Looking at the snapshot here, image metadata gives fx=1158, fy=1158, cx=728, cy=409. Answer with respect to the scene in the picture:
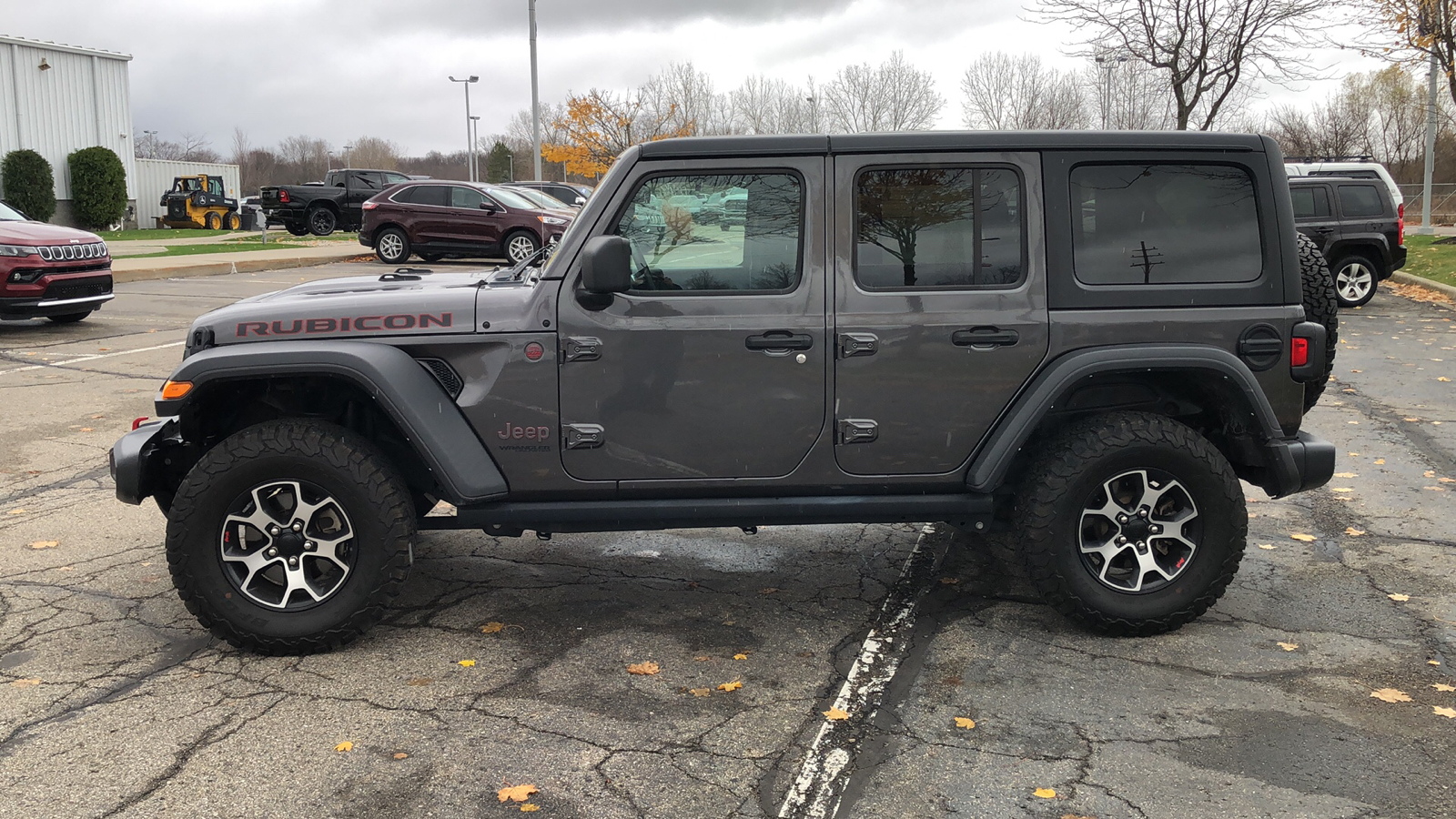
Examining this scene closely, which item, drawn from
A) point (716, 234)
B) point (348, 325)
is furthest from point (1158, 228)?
point (348, 325)

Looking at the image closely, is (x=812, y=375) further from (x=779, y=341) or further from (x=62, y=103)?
(x=62, y=103)

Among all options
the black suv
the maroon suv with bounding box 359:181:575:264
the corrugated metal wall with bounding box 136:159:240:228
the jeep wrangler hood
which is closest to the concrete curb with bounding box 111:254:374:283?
the maroon suv with bounding box 359:181:575:264

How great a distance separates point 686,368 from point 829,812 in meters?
1.76

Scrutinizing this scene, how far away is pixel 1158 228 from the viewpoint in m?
4.54

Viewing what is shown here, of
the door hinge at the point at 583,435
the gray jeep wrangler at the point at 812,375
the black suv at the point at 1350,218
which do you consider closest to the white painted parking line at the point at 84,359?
the gray jeep wrangler at the point at 812,375

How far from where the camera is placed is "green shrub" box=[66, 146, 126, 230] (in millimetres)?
34688

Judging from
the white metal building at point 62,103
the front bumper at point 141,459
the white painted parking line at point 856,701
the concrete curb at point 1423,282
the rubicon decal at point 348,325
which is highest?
the white metal building at point 62,103

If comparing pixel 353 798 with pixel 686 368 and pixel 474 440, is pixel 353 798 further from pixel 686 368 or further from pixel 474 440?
pixel 686 368

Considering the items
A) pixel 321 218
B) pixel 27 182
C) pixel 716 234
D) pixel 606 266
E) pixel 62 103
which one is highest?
pixel 62 103

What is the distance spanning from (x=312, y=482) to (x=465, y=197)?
18.9 m

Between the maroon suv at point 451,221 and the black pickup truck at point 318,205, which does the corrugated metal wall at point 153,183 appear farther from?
the maroon suv at point 451,221

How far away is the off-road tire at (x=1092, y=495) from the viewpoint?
14.6ft

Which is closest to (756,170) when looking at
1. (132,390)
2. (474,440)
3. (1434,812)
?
(474,440)

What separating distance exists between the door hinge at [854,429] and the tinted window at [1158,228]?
1059mm
